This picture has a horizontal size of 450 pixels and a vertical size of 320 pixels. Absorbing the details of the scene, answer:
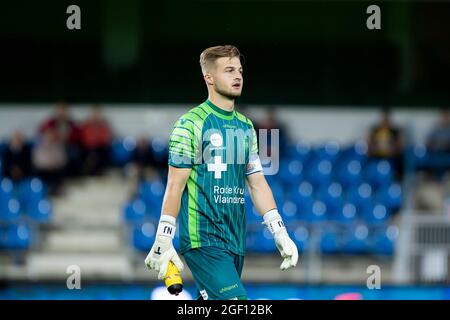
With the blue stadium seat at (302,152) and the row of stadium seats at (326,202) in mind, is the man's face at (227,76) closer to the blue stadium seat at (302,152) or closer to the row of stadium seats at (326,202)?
the row of stadium seats at (326,202)

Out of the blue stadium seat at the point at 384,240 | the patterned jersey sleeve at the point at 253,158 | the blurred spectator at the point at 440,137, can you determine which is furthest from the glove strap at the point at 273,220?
the blurred spectator at the point at 440,137

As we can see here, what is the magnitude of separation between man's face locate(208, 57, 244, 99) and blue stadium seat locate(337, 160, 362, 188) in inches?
345

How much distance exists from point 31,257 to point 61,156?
1.70m

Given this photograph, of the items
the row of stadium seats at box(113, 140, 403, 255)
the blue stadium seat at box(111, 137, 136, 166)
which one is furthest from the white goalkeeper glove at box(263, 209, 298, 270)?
the blue stadium seat at box(111, 137, 136, 166)

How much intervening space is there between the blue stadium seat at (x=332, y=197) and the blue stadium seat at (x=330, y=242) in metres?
0.70

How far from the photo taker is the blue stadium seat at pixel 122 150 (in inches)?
590

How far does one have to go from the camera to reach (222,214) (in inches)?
256

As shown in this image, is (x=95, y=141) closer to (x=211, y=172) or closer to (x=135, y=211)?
(x=135, y=211)

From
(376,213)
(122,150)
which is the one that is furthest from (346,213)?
(122,150)

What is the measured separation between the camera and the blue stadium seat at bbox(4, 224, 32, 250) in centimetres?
1415

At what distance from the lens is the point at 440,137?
53.9 feet

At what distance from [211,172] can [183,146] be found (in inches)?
9.4
